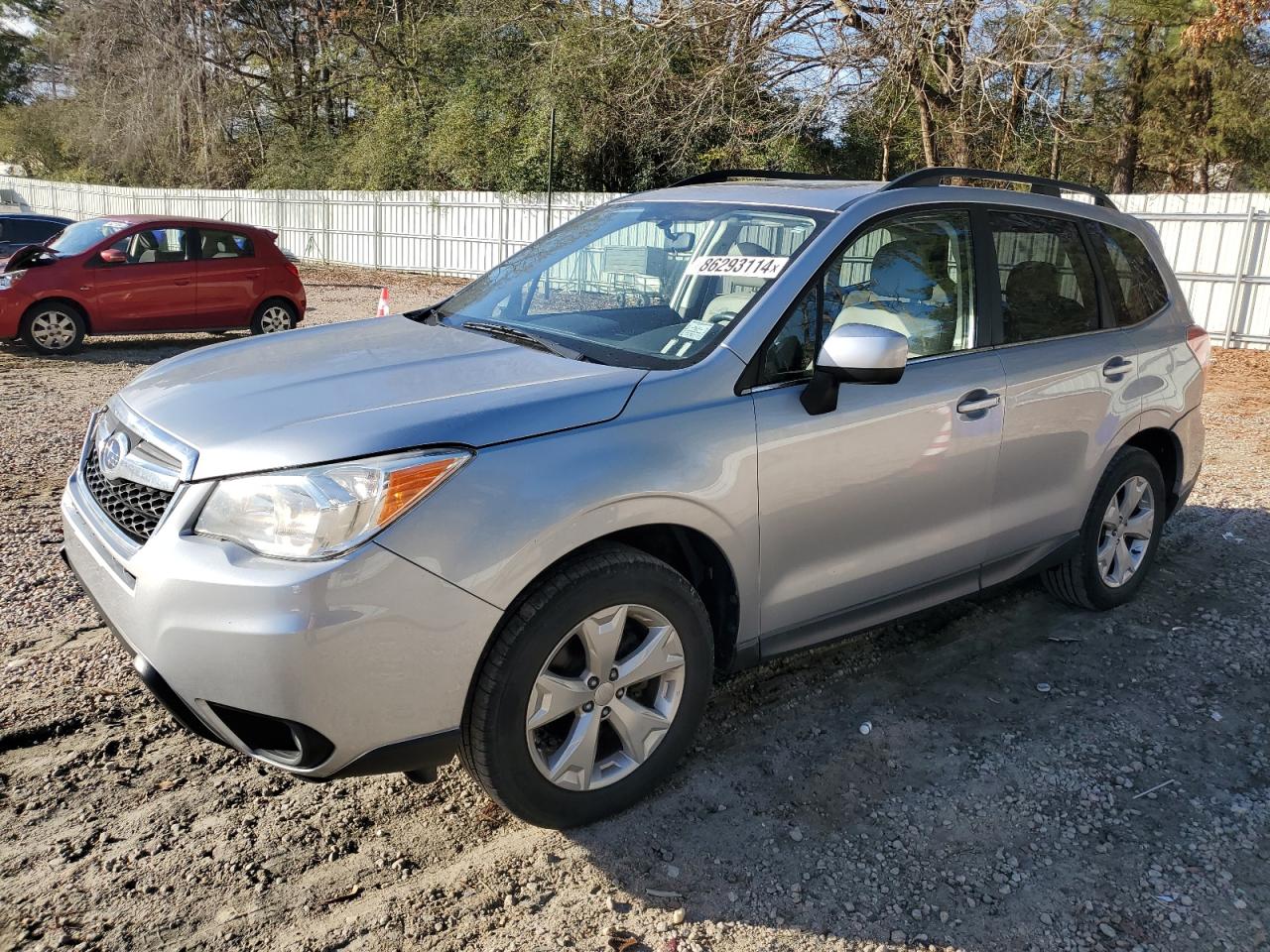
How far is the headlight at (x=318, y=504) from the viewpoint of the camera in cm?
250

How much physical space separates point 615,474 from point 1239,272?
47.8 ft

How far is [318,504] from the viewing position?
2514 millimetres

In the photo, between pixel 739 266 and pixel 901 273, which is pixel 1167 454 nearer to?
pixel 901 273

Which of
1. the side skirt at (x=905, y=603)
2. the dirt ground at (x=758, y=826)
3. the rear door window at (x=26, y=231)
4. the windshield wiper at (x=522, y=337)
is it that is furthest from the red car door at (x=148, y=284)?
the side skirt at (x=905, y=603)

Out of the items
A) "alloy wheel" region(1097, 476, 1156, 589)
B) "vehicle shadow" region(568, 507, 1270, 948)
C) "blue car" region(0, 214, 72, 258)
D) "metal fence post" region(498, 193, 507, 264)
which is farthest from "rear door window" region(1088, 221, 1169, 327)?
"metal fence post" region(498, 193, 507, 264)

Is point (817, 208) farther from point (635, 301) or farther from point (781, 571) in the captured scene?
point (781, 571)

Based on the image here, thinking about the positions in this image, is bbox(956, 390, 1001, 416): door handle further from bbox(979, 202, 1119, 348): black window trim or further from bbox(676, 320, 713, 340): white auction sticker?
bbox(676, 320, 713, 340): white auction sticker

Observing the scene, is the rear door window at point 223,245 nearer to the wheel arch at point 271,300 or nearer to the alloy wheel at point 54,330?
the wheel arch at point 271,300

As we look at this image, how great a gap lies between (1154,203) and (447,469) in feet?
51.3

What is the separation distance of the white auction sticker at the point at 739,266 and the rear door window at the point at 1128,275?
197 cm

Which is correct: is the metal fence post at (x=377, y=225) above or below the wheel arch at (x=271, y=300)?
above

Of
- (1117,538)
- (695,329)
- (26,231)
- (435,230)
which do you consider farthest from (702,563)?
(435,230)

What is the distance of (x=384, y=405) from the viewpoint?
9.18ft

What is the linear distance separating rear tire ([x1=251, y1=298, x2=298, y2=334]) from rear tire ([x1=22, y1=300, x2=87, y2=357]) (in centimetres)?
194
